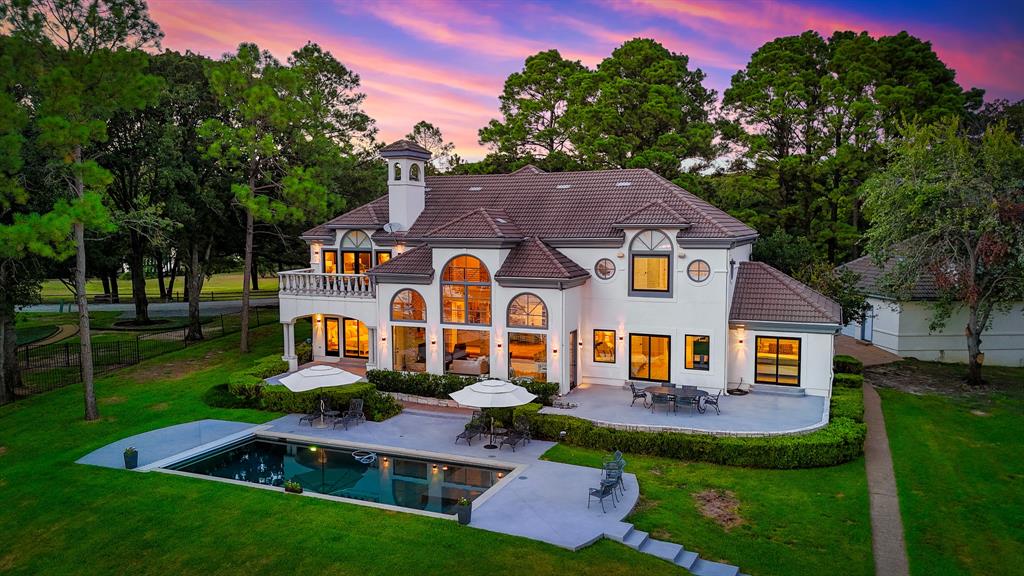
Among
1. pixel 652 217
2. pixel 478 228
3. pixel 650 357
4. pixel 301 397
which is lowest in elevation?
pixel 301 397

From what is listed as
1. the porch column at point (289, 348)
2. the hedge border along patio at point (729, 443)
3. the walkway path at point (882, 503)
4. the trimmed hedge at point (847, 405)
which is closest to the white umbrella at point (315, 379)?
the hedge border along patio at point (729, 443)

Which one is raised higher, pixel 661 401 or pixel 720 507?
pixel 661 401

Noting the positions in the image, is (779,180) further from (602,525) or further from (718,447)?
(602,525)

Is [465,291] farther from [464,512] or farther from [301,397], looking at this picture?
[464,512]

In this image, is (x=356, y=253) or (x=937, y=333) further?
(x=937, y=333)

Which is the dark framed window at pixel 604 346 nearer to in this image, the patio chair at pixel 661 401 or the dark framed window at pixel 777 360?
the patio chair at pixel 661 401

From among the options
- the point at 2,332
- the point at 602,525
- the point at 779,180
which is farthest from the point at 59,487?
the point at 779,180

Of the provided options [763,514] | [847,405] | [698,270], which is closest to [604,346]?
[698,270]
